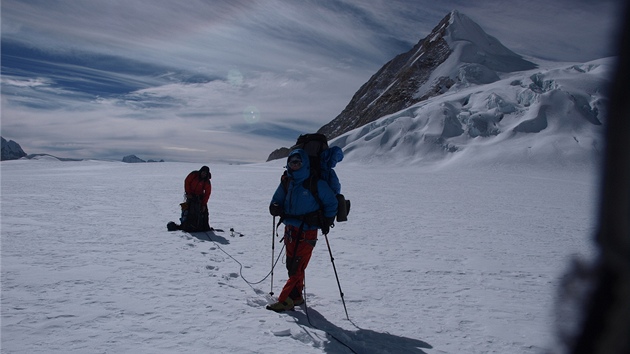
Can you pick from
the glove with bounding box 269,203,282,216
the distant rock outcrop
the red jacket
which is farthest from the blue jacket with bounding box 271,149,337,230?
the distant rock outcrop

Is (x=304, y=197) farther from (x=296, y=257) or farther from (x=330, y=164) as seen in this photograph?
(x=296, y=257)

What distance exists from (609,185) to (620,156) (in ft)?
0.14

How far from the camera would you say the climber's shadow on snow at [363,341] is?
13.8 ft

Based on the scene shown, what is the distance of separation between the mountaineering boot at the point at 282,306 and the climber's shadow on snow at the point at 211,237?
13.4 ft

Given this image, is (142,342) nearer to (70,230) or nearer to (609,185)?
(609,185)

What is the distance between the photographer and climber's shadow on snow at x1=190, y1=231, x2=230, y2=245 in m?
9.12

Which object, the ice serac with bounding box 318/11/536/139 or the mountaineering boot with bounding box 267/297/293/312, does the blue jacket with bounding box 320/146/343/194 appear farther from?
the ice serac with bounding box 318/11/536/139

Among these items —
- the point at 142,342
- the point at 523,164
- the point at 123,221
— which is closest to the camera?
the point at 142,342

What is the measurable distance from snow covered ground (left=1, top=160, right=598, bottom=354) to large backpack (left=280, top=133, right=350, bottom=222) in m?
1.43

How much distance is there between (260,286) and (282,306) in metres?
1.10

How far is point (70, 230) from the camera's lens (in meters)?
8.84

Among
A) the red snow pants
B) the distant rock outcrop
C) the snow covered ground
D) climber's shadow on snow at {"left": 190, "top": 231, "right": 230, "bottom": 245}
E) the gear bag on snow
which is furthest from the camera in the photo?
the distant rock outcrop

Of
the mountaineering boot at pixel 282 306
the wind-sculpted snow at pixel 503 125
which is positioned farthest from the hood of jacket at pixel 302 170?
the wind-sculpted snow at pixel 503 125

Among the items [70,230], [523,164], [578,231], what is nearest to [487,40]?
[523,164]
